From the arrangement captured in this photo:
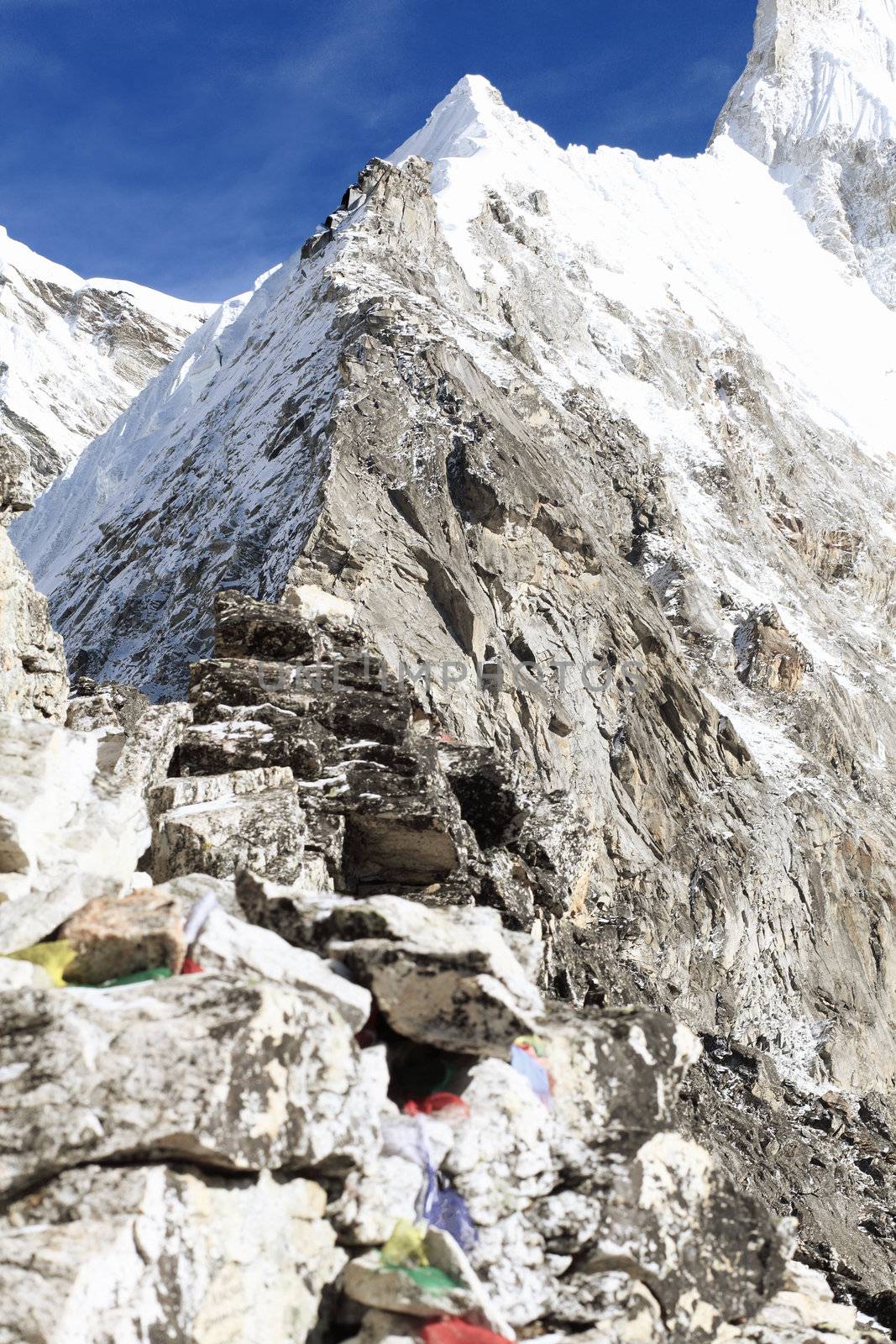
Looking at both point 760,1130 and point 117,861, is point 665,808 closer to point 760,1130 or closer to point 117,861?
point 760,1130

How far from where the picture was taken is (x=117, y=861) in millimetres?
6582

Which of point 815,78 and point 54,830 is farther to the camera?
point 815,78

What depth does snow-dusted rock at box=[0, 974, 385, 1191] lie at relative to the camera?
4.07 m

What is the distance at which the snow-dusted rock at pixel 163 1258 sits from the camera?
143 inches

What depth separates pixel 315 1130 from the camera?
180 inches

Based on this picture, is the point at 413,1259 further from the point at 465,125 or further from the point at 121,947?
the point at 465,125

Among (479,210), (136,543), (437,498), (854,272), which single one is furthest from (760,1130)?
(854,272)

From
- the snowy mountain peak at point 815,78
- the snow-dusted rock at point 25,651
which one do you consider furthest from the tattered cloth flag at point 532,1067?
the snowy mountain peak at point 815,78

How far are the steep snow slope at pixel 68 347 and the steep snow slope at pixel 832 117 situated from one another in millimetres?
68992

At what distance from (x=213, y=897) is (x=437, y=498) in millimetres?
30991

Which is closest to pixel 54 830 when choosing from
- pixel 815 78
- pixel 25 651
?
pixel 25 651

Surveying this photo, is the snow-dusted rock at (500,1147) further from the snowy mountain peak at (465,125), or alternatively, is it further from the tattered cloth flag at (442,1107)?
the snowy mountain peak at (465,125)

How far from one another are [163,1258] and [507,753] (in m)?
28.7

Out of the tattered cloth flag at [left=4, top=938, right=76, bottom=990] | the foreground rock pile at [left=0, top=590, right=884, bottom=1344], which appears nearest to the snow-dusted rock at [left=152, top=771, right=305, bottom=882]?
the foreground rock pile at [left=0, top=590, right=884, bottom=1344]
